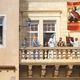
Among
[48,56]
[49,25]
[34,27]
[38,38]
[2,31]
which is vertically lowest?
[48,56]

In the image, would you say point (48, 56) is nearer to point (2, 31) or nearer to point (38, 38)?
point (38, 38)

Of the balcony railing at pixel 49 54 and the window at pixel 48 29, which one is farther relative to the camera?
the window at pixel 48 29

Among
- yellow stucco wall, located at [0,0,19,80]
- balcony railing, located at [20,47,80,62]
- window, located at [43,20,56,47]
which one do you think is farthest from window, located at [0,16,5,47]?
window, located at [43,20,56,47]

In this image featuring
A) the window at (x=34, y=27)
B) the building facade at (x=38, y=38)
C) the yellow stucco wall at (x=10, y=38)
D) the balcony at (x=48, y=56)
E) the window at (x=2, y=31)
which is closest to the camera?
the yellow stucco wall at (x=10, y=38)

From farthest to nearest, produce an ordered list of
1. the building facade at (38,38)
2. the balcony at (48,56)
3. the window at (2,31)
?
the balcony at (48,56), the window at (2,31), the building facade at (38,38)

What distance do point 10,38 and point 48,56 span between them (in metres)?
2.08

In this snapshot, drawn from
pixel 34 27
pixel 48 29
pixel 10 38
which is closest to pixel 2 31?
pixel 10 38

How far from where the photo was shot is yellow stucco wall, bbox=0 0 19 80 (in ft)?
98.9

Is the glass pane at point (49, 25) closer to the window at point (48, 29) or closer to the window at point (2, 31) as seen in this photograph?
the window at point (48, 29)

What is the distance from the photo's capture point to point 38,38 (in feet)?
106

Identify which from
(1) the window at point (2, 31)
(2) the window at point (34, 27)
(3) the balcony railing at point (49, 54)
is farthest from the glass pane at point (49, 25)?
(1) the window at point (2, 31)

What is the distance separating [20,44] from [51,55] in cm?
176

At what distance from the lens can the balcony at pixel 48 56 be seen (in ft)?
100

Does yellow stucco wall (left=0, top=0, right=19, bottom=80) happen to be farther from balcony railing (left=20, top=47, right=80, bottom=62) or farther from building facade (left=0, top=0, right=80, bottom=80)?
balcony railing (left=20, top=47, right=80, bottom=62)
